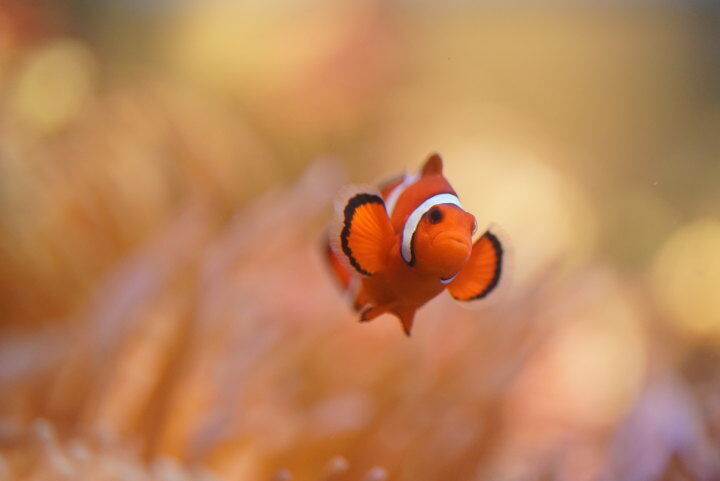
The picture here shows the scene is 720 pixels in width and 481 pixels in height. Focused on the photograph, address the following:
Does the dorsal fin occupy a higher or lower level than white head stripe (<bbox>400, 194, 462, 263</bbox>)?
higher

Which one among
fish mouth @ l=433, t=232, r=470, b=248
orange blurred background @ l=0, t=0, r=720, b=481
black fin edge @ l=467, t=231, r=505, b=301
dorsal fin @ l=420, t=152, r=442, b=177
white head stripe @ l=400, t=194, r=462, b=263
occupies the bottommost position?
fish mouth @ l=433, t=232, r=470, b=248

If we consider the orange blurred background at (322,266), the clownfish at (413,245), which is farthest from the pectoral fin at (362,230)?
the orange blurred background at (322,266)

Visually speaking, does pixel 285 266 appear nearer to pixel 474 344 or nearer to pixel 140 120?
pixel 474 344

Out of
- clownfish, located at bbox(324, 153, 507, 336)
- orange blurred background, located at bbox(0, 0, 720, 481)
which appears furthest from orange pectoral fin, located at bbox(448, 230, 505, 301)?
orange blurred background, located at bbox(0, 0, 720, 481)

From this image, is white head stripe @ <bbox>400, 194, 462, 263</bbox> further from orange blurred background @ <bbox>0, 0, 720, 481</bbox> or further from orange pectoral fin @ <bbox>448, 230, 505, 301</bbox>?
orange blurred background @ <bbox>0, 0, 720, 481</bbox>

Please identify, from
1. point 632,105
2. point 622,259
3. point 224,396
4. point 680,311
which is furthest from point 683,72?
point 224,396

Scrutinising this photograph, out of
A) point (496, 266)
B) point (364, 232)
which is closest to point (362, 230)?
point (364, 232)

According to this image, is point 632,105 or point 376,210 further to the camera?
point 632,105
